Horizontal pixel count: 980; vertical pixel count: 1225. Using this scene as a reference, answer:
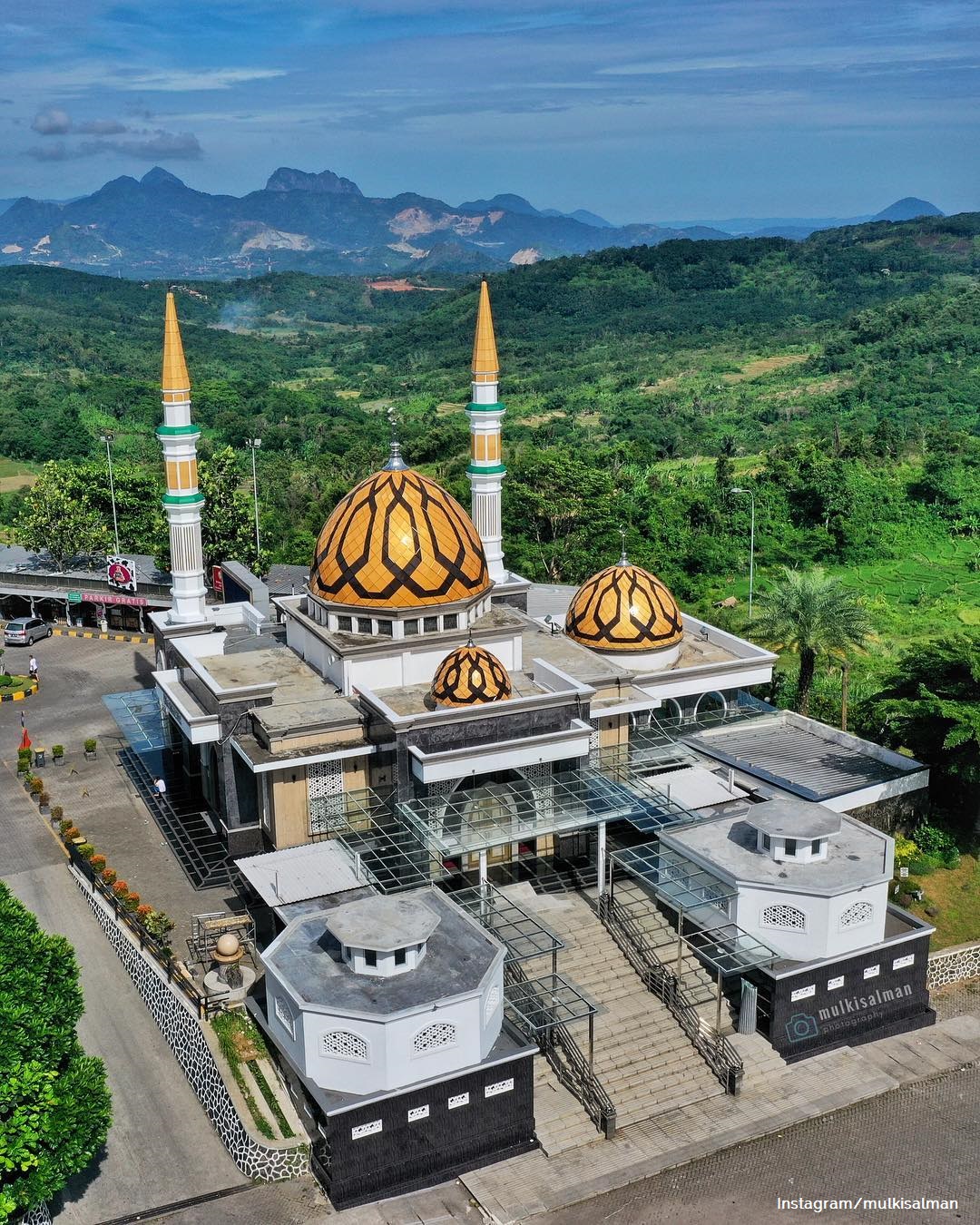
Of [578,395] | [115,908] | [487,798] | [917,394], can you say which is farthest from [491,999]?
[578,395]

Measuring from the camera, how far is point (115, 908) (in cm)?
2639

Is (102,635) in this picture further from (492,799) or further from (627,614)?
(492,799)

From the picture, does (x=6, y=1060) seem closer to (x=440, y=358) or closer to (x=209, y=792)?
(x=209, y=792)

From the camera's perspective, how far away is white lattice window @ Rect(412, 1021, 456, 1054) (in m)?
19.3

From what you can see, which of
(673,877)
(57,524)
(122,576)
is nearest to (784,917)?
(673,877)

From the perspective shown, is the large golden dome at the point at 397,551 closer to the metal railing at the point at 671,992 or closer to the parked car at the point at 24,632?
the metal railing at the point at 671,992

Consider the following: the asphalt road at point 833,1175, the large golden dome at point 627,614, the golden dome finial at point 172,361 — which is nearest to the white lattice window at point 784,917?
the asphalt road at point 833,1175

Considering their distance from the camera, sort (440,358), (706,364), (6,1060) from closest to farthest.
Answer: (6,1060) < (706,364) < (440,358)

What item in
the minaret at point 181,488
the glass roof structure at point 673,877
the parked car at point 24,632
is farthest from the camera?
the parked car at point 24,632

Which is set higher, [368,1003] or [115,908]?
Answer: [368,1003]

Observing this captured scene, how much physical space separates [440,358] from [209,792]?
104m

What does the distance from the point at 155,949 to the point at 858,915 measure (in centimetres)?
1294

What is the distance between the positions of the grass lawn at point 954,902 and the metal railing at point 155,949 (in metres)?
13.9

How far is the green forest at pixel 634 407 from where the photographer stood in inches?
2120
